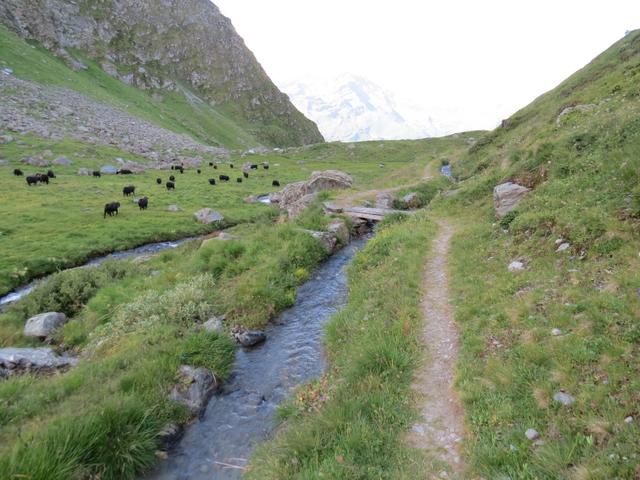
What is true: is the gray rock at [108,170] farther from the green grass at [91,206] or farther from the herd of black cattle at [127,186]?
the green grass at [91,206]

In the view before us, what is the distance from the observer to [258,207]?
42.9m

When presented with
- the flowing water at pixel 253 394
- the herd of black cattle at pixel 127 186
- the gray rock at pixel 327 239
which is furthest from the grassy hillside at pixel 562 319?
the herd of black cattle at pixel 127 186

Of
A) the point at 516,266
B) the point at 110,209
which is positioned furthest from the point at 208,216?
the point at 516,266

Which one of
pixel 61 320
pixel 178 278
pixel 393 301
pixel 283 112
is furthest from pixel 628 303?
pixel 283 112

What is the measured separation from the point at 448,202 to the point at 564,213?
13216 mm

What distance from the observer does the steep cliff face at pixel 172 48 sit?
111m

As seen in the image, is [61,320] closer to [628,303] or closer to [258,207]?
[628,303]

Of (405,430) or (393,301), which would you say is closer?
(405,430)

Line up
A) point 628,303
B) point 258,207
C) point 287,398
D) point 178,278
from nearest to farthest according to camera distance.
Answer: point 628,303 → point 287,398 → point 178,278 → point 258,207

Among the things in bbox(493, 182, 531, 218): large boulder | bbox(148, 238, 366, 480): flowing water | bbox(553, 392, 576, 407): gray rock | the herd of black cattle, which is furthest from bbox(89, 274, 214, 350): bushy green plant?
the herd of black cattle

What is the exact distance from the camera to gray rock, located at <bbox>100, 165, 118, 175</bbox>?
169ft

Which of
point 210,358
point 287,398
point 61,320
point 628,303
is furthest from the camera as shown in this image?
point 61,320

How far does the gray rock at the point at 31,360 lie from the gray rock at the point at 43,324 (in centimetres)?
Answer: 276

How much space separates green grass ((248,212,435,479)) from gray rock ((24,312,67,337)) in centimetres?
1244
